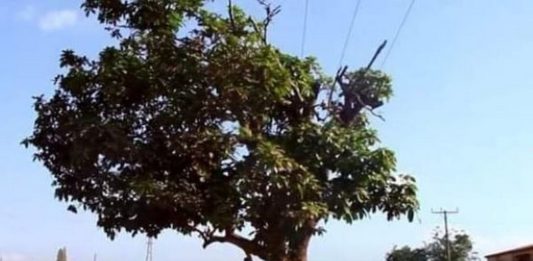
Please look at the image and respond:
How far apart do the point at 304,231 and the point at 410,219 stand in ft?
3.55

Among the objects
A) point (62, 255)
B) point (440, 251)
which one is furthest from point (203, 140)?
point (440, 251)

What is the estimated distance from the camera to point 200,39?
7.30 metres

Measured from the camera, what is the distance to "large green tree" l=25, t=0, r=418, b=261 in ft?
22.4

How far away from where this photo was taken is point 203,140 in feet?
23.6

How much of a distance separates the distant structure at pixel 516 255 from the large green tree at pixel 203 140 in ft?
24.9

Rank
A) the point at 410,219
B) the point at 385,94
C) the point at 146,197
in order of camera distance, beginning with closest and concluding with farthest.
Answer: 1. the point at 146,197
2. the point at 410,219
3. the point at 385,94

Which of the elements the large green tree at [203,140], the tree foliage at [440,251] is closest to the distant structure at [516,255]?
the large green tree at [203,140]

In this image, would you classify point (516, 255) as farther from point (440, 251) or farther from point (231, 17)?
point (440, 251)

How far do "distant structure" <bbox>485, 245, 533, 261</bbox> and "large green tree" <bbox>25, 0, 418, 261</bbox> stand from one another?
760cm

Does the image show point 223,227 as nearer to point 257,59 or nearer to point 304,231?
point 304,231

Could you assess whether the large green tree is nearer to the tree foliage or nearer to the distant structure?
the distant structure

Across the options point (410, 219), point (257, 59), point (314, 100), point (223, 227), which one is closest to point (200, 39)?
point (257, 59)

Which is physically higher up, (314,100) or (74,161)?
(314,100)

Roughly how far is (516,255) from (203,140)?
30.6 ft
